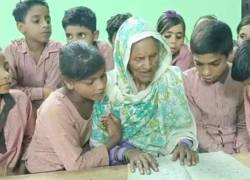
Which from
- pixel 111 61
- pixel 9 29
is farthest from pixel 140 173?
pixel 9 29

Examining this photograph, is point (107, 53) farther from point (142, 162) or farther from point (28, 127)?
point (142, 162)

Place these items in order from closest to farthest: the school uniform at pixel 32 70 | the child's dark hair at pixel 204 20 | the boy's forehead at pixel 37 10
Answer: the child's dark hair at pixel 204 20 < the school uniform at pixel 32 70 < the boy's forehead at pixel 37 10

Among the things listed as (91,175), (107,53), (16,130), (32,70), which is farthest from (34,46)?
(91,175)

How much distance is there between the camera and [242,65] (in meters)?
1.71

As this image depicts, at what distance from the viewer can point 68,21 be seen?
2.54m

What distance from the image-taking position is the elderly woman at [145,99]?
1.68 metres

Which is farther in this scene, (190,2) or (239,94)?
(190,2)

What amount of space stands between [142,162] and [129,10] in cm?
231

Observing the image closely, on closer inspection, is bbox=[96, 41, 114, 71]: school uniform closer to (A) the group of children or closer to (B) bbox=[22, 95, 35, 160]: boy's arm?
(A) the group of children

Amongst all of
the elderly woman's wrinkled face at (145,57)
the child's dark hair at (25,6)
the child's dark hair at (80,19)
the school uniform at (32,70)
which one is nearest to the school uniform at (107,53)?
the child's dark hair at (80,19)

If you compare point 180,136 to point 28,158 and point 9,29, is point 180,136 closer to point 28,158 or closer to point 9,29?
point 28,158

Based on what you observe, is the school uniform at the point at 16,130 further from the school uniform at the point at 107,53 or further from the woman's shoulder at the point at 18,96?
the school uniform at the point at 107,53

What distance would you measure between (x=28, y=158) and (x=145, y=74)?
0.58 m

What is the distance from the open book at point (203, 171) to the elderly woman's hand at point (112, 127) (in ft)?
0.81
